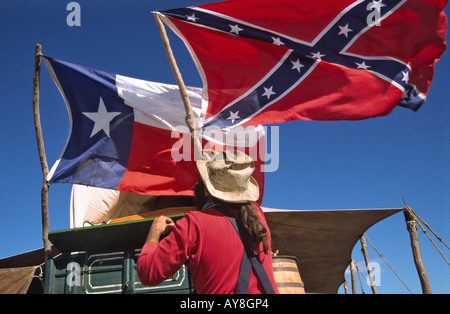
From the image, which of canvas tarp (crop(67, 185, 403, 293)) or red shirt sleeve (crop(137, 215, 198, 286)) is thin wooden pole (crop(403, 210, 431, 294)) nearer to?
canvas tarp (crop(67, 185, 403, 293))

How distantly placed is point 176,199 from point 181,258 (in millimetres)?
4914

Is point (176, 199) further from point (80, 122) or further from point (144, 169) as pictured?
point (80, 122)

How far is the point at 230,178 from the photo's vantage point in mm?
2570

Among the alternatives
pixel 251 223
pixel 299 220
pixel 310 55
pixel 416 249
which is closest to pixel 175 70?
pixel 310 55

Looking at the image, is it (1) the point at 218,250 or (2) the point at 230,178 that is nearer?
(1) the point at 218,250

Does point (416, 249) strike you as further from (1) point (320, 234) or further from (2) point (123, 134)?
(2) point (123, 134)

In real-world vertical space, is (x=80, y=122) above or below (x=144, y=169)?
above

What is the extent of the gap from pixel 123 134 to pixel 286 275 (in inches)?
131

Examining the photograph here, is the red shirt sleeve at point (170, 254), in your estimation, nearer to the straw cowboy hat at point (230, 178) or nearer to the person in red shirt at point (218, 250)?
the person in red shirt at point (218, 250)

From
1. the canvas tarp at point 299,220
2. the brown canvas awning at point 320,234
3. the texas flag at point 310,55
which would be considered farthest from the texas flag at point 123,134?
the brown canvas awning at point 320,234

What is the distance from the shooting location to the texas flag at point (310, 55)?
211 inches
